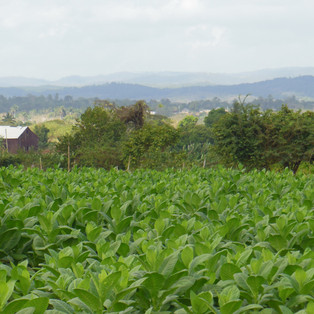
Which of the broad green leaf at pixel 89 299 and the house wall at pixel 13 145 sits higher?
the broad green leaf at pixel 89 299

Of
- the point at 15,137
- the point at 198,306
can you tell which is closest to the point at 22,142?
the point at 15,137

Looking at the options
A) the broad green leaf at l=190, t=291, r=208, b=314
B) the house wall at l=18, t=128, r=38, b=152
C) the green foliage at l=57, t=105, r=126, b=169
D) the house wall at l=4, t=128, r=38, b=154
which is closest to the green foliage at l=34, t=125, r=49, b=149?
the house wall at l=18, t=128, r=38, b=152

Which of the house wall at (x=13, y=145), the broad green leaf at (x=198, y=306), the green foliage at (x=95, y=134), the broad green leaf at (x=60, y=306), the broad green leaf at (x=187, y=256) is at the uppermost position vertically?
the broad green leaf at (x=187, y=256)

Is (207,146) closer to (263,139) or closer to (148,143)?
(148,143)

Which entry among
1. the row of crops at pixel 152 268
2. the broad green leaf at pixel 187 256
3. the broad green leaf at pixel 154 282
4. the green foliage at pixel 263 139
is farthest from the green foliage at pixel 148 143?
the broad green leaf at pixel 154 282

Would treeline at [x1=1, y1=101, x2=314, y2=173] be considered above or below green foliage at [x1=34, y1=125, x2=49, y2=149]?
above

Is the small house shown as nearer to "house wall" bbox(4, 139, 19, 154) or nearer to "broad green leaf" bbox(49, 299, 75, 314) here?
"house wall" bbox(4, 139, 19, 154)

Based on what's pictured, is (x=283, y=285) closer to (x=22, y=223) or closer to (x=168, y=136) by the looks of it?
(x=22, y=223)

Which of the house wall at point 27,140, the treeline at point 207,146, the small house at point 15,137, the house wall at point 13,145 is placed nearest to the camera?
the treeline at point 207,146

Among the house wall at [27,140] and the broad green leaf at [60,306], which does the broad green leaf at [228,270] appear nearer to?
the broad green leaf at [60,306]

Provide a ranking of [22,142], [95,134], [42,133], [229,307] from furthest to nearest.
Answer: [42,133]
[22,142]
[95,134]
[229,307]

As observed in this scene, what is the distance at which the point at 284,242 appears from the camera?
2793mm

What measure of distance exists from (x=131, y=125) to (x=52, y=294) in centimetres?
7459

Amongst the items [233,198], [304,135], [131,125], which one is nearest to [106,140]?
[131,125]
